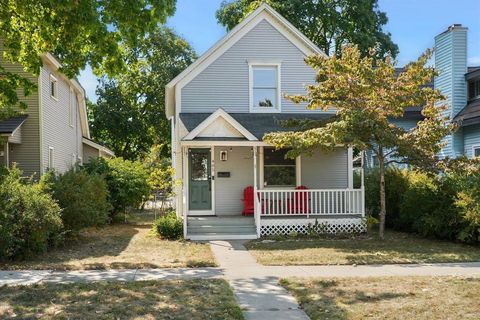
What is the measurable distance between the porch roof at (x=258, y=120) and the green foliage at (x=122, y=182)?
478 centimetres

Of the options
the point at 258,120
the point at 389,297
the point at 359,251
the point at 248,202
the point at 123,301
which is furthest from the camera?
the point at 258,120

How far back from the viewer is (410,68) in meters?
12.7

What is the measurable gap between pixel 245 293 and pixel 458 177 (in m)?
7.99

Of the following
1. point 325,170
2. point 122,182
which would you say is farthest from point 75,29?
point 122,182

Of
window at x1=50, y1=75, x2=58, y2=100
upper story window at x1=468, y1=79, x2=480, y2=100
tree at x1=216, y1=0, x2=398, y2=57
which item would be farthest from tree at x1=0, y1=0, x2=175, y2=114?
tree at x1=216, y1=0, x2=398, y2=57

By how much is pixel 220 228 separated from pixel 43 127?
26.3ft

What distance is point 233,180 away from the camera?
1672cm

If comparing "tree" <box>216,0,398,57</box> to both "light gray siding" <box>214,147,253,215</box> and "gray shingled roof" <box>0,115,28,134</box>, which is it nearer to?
"light gray siding" <box>214,147,253,215</box>

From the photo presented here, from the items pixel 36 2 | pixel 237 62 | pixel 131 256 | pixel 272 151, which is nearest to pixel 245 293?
pixel 131 256

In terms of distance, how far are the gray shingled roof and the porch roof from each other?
559 centimetres

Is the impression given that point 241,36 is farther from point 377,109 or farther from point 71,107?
point 71,107

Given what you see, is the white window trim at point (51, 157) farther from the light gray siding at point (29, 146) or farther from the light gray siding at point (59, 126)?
the light gray siding at point (29, 146)

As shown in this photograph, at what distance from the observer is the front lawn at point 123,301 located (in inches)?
246

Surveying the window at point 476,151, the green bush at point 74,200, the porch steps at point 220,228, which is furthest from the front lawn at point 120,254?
the window at point 476,151
